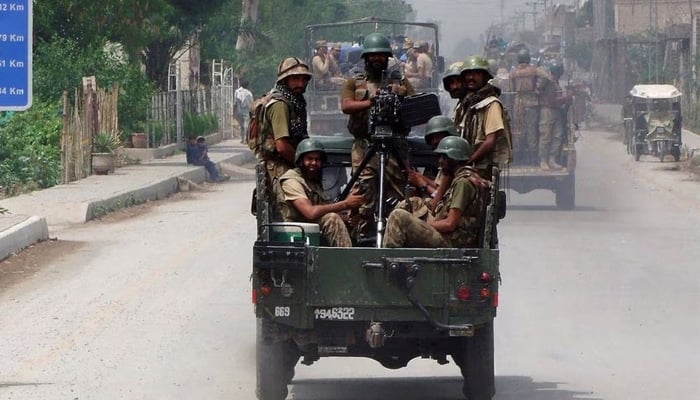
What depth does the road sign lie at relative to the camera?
35.8 ft

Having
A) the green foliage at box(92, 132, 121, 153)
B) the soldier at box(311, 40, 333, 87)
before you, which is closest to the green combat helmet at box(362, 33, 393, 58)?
the green foliage at box(92, 132, 121, 153)

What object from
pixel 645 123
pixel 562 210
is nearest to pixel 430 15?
pixel 645 123

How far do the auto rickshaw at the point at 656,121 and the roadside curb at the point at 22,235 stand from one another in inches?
730

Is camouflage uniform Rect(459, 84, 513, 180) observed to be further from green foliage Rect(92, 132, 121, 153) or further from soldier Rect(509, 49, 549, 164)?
green foliage Rect(92, 132, 121, 153)

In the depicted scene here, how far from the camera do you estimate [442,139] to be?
342 inches

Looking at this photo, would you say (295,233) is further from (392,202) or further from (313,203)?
(392,202)

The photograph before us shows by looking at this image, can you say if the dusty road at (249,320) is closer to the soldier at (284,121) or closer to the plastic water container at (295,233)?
the plastic water container at (295,233)

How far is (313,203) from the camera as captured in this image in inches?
340

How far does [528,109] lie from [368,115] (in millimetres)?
11945

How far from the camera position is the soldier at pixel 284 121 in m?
9.40

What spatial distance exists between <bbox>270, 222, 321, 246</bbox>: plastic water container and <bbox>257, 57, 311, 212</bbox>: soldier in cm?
108

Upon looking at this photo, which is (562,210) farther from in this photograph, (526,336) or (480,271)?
(480,271)

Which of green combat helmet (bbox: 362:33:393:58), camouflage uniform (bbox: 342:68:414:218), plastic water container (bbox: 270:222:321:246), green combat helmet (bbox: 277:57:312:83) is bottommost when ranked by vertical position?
plastic water container (bbox: 270:222:321:246)

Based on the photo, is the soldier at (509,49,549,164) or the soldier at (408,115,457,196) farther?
the soldier at (509,49,549,164)
